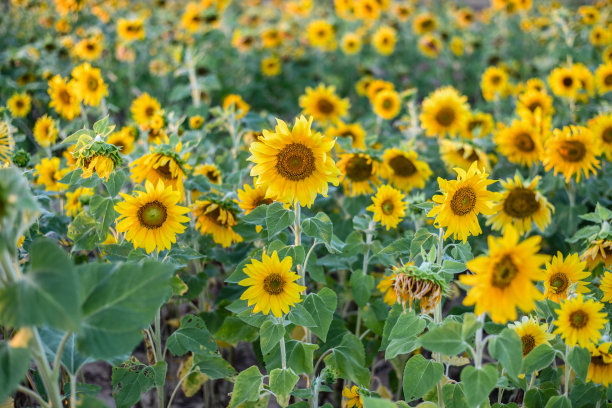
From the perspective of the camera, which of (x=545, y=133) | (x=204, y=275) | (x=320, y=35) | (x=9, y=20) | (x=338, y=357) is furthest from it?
(x=9, y=20)

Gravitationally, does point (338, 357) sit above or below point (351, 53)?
below

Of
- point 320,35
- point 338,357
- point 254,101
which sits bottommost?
point 338,357

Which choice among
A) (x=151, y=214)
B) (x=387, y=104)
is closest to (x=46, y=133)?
(x=151, y=214)

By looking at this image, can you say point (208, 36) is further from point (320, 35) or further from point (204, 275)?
point (204, 275)

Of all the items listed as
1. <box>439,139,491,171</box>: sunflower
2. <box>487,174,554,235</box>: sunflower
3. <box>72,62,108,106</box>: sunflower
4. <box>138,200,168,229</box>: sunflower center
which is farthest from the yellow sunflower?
<box>72,62,108,106</box>: sunflower

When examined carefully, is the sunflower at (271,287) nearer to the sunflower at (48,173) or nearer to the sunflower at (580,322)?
the sunflower at (580,322)

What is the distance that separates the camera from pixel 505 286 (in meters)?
1.13

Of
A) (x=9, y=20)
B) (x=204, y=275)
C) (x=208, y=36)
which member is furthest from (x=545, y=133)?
(x=9, y=20)

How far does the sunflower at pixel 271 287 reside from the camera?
159cm

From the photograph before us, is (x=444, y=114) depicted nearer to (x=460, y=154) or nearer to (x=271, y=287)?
(x=460, y=154)

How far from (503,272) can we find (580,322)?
48cm

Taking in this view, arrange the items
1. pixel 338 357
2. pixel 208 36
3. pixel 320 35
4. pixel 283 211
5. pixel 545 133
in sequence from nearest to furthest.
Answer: pixel 283 211 → pixel 338 357 → pixel 545 133 → pixel 208 36 → pixel 320 35

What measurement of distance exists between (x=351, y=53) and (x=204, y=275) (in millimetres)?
4181

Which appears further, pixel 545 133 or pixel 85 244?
pixel 545 133
